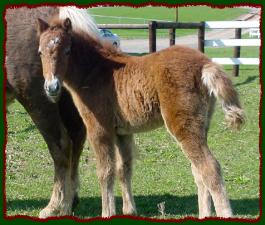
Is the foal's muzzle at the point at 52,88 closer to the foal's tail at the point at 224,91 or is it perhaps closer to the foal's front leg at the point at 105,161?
the foal's front leg at the point at 105,161

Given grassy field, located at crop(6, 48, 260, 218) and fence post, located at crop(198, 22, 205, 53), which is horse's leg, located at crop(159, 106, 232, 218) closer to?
grassy field, located at crop(6, 48, 260, 218)

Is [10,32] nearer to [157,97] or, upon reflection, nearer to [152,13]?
[157,97]

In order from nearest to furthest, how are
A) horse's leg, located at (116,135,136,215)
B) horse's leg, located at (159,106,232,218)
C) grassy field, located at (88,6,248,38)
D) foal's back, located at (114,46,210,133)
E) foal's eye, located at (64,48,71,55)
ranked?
horse's leg, located at (159,106,232,218) < foal's back, located at (114,46,210,133) < foal's eye, located at (64,48,71,55) < horse's leg, located at (116,135,136,215) < grassy field, located at (88,6,248,38)

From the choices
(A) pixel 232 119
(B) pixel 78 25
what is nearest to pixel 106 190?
(A) pixel 232 119

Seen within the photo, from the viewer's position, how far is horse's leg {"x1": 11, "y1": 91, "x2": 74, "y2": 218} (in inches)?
232

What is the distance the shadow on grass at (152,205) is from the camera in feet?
19.3

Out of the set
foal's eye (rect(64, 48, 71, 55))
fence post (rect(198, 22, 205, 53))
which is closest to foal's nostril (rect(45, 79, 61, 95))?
foal's eye (rect(64, 48, 71, 55))

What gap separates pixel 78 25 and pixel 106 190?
1.95m

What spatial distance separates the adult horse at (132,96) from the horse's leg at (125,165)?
1 cm

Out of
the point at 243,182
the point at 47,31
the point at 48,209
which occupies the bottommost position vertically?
the point at 48,209

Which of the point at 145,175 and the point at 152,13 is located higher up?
the point at 152,13

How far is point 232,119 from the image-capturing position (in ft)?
16.5

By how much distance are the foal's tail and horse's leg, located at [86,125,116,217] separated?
3.92 ft

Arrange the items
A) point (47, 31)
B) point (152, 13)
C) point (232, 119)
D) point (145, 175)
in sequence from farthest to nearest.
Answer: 1. point (152, 13)
2. point (145, 175)
3. point (47, 31)
4. point (232, 119)
